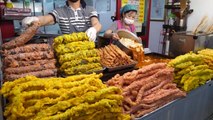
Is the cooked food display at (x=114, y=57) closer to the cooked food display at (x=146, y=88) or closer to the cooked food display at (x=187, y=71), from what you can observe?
the cooked food display at (x=146, y=88)

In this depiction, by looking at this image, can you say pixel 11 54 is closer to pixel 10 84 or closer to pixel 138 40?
pixel 10 84

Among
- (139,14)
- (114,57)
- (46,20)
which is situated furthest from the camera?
(139,14)

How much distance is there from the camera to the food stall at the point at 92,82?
36.7 inches

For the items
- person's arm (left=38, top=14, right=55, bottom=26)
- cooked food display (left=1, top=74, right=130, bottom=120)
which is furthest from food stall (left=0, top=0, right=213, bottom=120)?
person's arm (left=38, top=14, right=55, bottom=26)

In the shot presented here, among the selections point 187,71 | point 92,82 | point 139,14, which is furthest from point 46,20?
point 139,14

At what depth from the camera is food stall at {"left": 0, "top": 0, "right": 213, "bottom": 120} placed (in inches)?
36.7

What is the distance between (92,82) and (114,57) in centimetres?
54

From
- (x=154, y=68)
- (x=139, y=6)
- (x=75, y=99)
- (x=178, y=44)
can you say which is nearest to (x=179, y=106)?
(x=154, y=68)

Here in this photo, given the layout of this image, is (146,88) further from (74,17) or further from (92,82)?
(74,17)

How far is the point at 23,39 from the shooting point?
121 cm

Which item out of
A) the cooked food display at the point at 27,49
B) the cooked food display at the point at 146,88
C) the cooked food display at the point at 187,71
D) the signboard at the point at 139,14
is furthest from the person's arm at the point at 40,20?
the signboard at the point at 139,14

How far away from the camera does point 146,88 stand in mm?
1322

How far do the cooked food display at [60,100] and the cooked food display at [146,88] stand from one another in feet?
0.62

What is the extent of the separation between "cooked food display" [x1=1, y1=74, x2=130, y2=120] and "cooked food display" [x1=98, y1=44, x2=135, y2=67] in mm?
484
